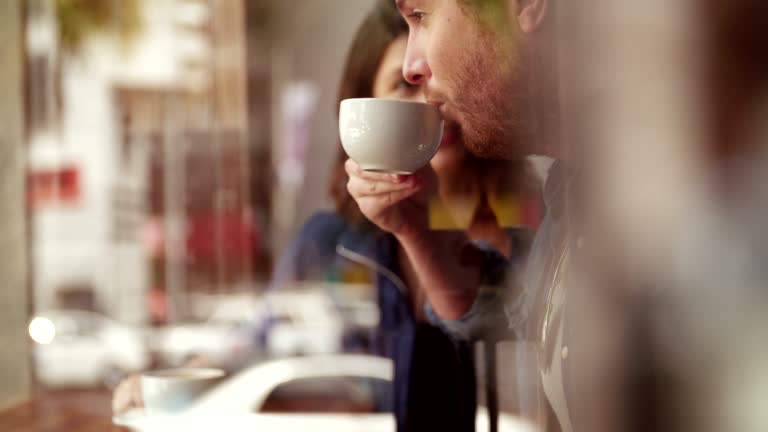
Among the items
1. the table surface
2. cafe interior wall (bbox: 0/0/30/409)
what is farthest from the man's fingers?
cafe interior wall (bbox: 0/0/30/409)

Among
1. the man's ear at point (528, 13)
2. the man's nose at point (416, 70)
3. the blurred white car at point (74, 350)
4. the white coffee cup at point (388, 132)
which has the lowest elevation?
the blurred white car at point (74, 350)

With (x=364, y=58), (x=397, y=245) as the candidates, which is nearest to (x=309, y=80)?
(x=364, y=58)

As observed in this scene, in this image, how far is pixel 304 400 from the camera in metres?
0.70

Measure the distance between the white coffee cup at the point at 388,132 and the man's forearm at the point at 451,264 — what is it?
0.30ft

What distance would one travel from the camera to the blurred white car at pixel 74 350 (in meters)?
0.75

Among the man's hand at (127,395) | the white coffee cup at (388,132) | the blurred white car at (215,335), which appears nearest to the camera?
the white coffee cup at (388,132)

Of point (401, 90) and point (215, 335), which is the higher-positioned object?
point (401, 90)

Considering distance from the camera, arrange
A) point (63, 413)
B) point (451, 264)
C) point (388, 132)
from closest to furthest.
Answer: point (388, 132)
point (451, 264)
point (63, 413)

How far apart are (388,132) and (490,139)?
112mm

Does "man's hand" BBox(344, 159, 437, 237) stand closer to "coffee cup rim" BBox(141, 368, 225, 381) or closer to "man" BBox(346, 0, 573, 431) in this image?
"man" BBox(346, 0, 573, 431)

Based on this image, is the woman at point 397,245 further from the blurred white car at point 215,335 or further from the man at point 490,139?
the blurred white car at point 215,335

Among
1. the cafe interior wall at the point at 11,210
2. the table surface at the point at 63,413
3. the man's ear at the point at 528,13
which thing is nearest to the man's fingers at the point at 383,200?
the man's ear at the point at 528,13

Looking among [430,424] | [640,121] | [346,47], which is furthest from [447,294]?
[640,121]

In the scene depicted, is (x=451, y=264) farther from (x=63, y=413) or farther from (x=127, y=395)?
(x=63, y=413)
